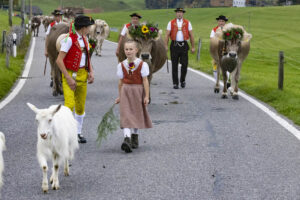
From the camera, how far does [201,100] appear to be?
14.4 m

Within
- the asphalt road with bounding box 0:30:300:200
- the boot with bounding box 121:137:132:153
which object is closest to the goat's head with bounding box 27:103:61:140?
the asphalt road with bounding box 0:30:300:200

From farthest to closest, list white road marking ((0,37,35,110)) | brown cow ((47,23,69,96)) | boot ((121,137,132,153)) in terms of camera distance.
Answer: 1. brown cow ((47,23,69,96))
2. white road marking ((0,37,35,110))
3. boot ((121,137,132,153))

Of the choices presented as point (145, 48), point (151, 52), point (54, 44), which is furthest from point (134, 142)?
point (54, 44)

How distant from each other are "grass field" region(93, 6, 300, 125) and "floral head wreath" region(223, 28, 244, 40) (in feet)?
5.75

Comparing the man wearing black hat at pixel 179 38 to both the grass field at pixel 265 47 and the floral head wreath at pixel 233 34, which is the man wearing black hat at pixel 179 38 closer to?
the grass field at pixel 265 47

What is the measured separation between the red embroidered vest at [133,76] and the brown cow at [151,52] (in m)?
3.91

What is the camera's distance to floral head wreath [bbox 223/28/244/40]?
564 inches

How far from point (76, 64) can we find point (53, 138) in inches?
101

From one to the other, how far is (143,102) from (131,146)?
712 millimetres

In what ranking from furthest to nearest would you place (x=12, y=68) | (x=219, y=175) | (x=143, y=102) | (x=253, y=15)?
(x=253, y=15)
(x=12, y=68)
(x=143, y=102)
(x=219, y=175)

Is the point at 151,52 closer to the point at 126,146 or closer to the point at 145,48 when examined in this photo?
the point at 145,48

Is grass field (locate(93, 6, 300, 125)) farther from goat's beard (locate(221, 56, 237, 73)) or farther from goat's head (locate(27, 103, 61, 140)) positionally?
goat's head (locate(27, 103, 61, 140))

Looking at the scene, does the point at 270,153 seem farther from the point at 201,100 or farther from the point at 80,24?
the point at 201,100

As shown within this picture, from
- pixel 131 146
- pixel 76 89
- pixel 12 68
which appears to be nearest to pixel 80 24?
pixel 76 89
